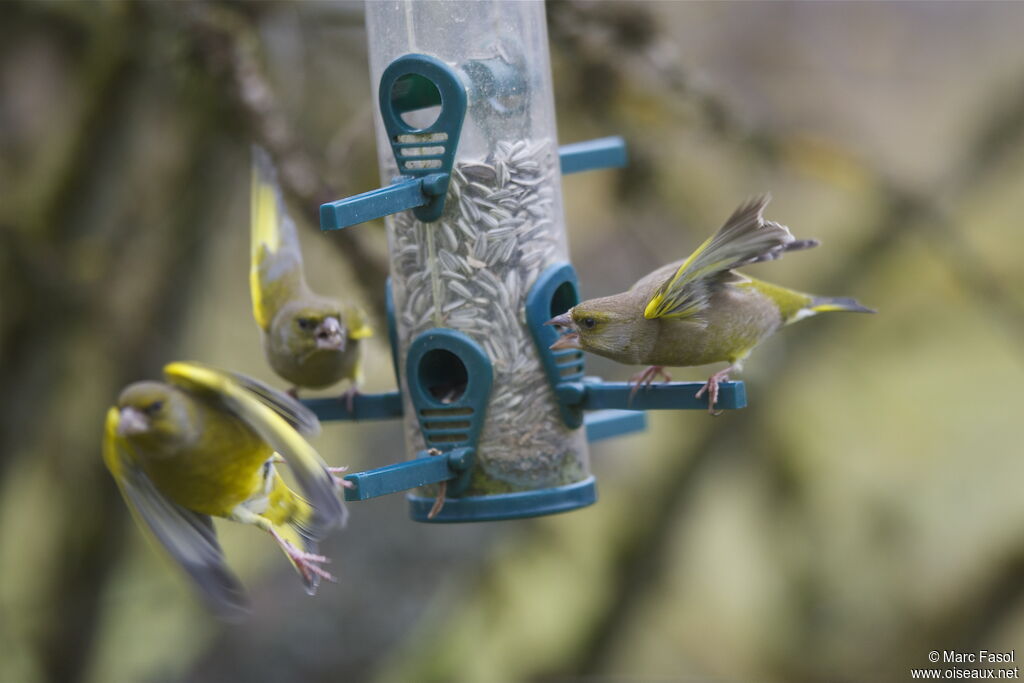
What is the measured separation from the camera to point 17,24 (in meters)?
6.36

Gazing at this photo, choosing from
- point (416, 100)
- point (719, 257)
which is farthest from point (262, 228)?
point (719, 257)

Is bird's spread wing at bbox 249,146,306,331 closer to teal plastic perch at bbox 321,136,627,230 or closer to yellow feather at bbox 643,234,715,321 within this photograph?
teal plastic perch at bbox 321,136,627,230

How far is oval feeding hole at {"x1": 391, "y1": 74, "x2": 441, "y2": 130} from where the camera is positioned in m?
4.40

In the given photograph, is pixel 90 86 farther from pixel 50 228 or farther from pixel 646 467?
pixel 646 467

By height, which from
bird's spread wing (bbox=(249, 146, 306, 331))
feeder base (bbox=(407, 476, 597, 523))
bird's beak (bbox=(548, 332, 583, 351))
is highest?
bird's spread wing (bbox=(249, 146, 306, 331))

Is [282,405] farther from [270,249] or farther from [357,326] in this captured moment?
[270,249]

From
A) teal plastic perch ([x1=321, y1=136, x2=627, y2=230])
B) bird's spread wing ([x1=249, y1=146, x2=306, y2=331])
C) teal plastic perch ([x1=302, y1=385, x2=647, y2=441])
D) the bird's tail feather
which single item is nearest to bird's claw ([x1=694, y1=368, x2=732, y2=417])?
teal plastic perch ([x1=302, y1=385, x2=647, y2=441])

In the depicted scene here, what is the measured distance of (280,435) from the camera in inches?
137

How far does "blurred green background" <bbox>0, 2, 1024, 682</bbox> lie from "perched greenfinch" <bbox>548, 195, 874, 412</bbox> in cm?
146

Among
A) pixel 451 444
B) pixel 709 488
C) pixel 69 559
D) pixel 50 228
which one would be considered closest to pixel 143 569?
pixel 69 559

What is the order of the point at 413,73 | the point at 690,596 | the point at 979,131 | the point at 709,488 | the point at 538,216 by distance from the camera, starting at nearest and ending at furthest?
1. the point at 413,73
2. the point at 538,216
3. the point at 979,131
4. the point at 709,488
5. the point at 690,596

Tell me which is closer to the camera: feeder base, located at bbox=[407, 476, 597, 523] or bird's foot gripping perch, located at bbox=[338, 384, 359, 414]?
feeder base, located at bbox=[407, 476, 597, 523]

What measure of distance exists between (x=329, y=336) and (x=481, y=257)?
2.70ft

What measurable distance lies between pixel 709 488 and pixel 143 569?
4.20 m
